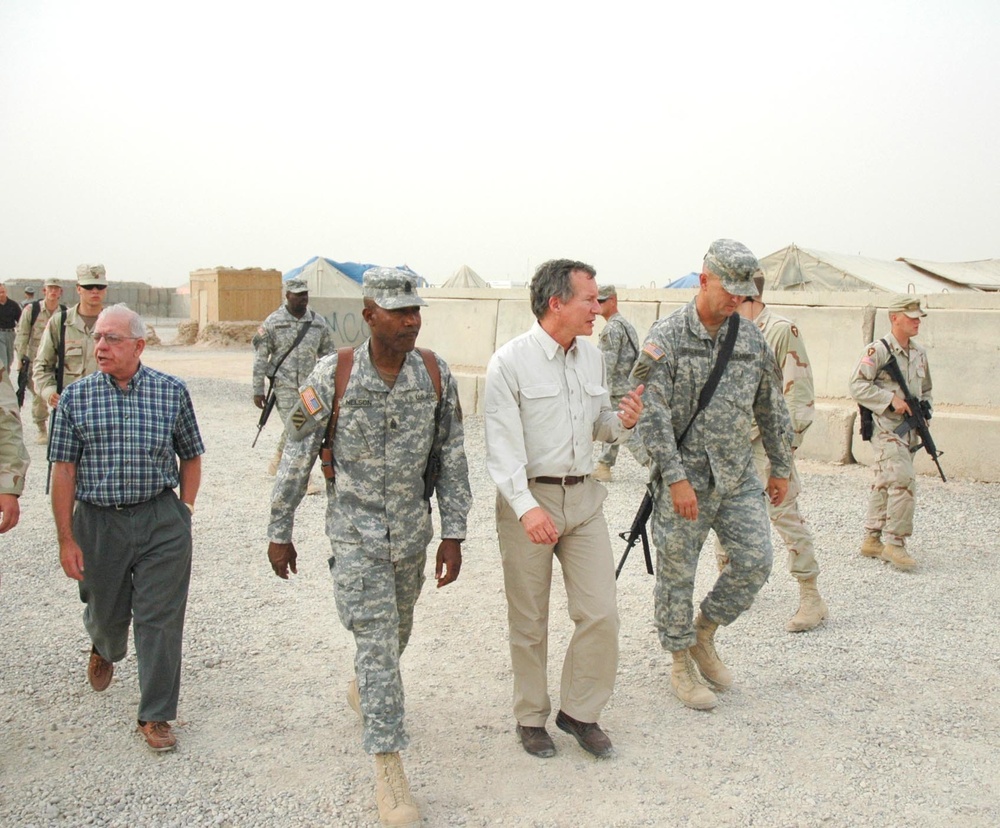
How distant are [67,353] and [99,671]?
3392 mm

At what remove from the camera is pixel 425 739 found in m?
4.13

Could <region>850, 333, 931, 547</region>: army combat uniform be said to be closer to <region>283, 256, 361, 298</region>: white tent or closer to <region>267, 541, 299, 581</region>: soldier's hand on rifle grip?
<region>267, 541, 299, 581</region>: soldier's hand on rifle grip

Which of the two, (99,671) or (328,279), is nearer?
(99,671)

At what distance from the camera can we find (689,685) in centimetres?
447

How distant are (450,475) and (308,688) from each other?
4.87 feet

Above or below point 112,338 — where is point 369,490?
below

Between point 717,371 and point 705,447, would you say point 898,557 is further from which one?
point 717,371

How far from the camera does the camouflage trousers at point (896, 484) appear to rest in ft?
22.4

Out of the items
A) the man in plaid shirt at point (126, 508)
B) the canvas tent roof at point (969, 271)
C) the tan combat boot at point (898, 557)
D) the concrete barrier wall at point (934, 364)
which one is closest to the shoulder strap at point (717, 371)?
the man in plaid shirt at point (126, 508)

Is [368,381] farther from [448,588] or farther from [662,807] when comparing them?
[448,588]

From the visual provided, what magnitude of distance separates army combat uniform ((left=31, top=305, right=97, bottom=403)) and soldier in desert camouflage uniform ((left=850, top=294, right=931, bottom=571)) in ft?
17.3

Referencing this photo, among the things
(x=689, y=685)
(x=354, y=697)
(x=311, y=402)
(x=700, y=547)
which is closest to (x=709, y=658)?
(x=689, y=685)

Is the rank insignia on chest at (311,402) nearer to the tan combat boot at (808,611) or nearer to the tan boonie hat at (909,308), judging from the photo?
the tan combat boot at (808,611)

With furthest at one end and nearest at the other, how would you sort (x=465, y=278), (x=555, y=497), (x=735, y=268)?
(x=465, y=278)
(x=735, y=268)
(x=555, y=497)
